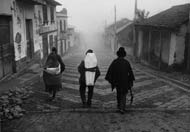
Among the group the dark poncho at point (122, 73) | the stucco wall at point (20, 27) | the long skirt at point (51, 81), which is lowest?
the long skirt at point (51, 81)

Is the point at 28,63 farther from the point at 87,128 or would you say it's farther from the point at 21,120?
the point at 87,128

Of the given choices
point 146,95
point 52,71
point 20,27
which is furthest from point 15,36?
point 146,95

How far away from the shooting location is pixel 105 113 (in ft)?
19.4

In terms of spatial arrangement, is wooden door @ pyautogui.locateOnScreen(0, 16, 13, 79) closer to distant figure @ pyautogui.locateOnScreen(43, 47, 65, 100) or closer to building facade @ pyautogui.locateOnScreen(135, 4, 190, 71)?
distant figure @ pyautogui.locateOnScreen(43, 47, 65, 100)

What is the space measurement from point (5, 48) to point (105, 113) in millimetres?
5157

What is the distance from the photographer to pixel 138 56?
19.3 m

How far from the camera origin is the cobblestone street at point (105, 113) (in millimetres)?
4977

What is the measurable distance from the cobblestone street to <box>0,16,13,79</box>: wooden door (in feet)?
4.24

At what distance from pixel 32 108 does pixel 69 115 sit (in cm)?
120

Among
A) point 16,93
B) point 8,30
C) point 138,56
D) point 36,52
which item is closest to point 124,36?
point 138,56

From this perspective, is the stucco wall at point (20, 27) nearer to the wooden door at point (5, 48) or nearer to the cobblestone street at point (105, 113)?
the wooden door at point (5, 48)

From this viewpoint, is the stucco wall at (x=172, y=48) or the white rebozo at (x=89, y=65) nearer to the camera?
the white rebozo at (x=89, y=65)

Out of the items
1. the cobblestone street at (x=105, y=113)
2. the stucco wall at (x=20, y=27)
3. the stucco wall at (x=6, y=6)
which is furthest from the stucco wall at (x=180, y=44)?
the stucco wall at (x=6, y=6)

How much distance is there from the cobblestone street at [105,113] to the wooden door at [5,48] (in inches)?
50.9
